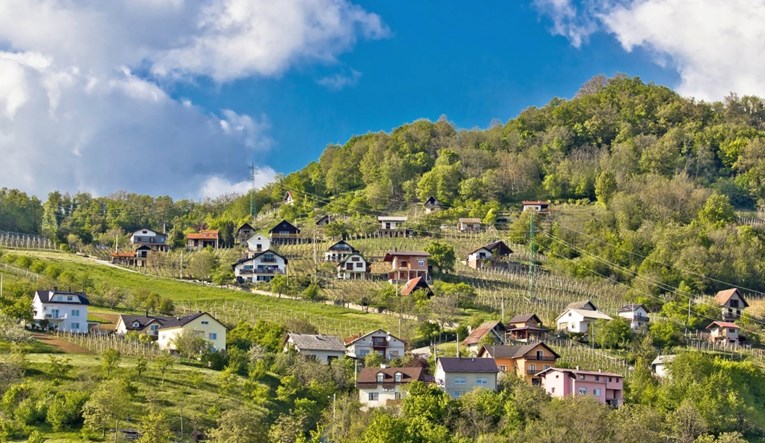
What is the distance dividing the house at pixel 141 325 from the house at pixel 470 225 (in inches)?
1674

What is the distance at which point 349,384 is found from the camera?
207ft

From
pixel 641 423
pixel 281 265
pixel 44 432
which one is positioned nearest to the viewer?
pixel 44 432

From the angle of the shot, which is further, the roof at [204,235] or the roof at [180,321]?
the roof at [204,235]

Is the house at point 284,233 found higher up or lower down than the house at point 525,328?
higher up

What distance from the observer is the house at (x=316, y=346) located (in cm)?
6669

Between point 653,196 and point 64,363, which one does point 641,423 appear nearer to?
point 64,363

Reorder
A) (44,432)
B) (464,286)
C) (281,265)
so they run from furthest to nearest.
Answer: (281,265) < (464,286) < (44,432)


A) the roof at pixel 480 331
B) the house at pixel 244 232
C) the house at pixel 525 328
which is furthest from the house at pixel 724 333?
the house at pixel 244 232

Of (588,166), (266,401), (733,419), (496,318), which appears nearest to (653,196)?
(588,166)

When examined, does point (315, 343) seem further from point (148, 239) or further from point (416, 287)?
point (148, 239)

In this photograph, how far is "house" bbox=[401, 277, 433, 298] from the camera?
273 ft

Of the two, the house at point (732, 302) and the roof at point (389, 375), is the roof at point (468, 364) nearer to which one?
the roof at point (389, 375)

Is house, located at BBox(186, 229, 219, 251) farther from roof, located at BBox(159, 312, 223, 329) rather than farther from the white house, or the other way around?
roof, located at BBox(159, 312, 223, 329)

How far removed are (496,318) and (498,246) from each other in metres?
19.3
